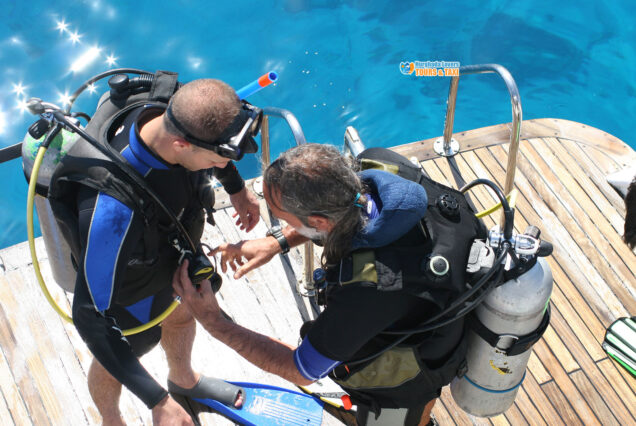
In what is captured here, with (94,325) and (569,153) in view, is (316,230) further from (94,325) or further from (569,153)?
(569,153)

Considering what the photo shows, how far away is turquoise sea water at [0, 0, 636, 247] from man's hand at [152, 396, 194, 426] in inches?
156

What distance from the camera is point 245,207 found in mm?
3270

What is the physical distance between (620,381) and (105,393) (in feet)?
9.87

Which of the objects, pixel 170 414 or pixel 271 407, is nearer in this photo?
pixel 170 414

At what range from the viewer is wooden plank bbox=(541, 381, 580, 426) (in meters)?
3.45

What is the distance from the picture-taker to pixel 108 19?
268 inches

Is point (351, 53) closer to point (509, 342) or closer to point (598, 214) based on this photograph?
point (598, 214)

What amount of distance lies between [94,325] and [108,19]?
17.9ft

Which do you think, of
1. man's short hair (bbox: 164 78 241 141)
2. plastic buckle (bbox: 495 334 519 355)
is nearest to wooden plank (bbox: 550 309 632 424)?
plastic buckle (bbox: 495 334 519 355)

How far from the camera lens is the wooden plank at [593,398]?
3457mm

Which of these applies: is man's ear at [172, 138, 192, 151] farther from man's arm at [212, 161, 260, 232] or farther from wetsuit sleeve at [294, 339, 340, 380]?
wetsuit sleeve at [294, 339, 340, 380]

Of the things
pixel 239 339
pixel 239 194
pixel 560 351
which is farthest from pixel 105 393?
pixel 560 351

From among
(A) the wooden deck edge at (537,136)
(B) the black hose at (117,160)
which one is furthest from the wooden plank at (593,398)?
(B) the black hose at (117,160)

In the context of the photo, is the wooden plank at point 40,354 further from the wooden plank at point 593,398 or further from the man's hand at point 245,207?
the wooden plank at point 593,398
